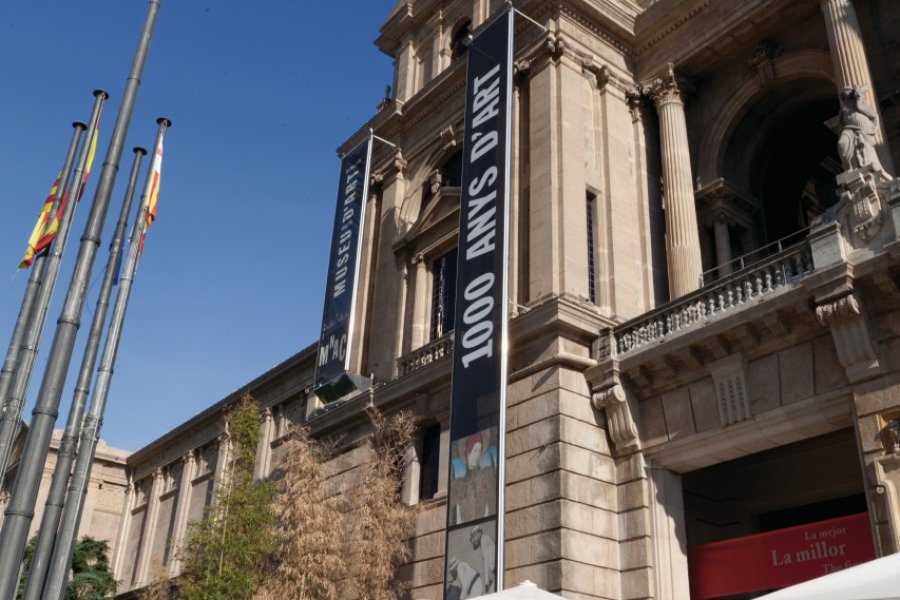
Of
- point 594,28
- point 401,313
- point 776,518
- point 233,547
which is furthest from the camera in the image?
point 401,313

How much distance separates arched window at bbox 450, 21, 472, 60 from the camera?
99.5ft

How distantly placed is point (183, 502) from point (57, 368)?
3186 cm

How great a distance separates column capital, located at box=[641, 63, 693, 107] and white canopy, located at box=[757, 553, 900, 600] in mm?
18015

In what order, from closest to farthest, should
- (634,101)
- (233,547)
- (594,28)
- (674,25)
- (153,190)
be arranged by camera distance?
(153,190)
(233,547)
(674,25)
(594,28)
(634,101)

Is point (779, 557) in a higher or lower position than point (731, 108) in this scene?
lower

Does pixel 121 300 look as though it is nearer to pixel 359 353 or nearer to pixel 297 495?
pixel 297 495

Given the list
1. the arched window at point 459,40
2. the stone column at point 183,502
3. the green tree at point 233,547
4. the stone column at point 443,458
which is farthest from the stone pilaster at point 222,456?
the stone column at point 443,458

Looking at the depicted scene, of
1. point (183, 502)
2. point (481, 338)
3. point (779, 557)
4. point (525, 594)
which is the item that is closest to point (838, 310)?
point (779, 557)

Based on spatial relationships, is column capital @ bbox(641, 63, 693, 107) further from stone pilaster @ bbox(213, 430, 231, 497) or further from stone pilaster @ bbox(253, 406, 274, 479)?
stone pilaster @ bbox(213, 430, 231, 497)

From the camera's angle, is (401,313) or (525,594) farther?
(401,313)

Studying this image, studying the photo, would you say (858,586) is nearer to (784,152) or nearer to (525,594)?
(525,594)

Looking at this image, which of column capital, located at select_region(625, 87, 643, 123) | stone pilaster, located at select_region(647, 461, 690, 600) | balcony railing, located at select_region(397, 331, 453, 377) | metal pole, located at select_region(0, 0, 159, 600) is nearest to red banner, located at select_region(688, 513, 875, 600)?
stone pilaster, located at select_region(647, 461, 690, 600)

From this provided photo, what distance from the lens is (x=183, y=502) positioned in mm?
42781

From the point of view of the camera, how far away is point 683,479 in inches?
799
